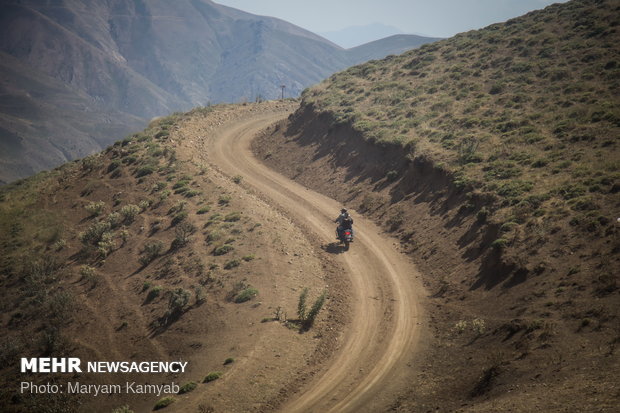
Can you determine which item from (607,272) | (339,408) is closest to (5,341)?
(339,408)

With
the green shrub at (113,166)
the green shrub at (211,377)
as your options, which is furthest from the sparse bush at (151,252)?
the green shrub at (113,166)

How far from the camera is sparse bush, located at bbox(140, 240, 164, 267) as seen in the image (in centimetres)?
2753

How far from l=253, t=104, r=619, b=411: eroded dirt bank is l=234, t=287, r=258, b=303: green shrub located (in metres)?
9.27

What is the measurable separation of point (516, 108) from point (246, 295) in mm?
29372

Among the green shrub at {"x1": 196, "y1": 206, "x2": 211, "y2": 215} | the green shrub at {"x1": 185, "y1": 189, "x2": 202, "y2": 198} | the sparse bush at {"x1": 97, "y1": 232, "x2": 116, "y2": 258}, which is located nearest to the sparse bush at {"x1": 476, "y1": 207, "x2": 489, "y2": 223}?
the green shrub at {"x1": 196, "y1": 206, "x2": 211, "y2": 215}

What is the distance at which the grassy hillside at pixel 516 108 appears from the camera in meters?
23.5

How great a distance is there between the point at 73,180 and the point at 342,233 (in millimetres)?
29653

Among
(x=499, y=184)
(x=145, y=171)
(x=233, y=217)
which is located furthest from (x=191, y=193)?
(x=499, y=184)

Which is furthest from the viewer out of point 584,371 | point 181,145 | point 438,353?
point 181,145

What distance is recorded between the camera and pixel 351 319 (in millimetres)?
19875

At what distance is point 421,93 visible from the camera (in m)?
46.4

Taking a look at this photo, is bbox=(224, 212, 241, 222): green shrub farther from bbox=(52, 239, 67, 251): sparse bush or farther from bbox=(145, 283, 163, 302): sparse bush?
bbox=(52, 239, 67, 251): sparse bush

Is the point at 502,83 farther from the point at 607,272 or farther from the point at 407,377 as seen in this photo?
the point at 407,377

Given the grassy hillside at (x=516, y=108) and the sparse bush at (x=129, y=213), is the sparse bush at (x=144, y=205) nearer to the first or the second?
→ the sparse bush at (x=129, y=213)
